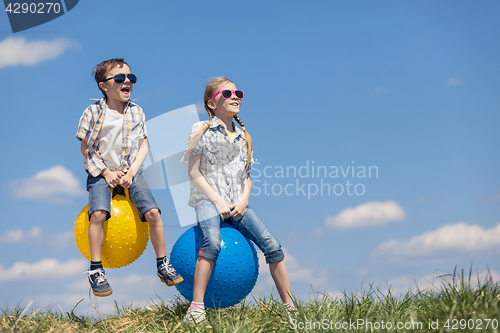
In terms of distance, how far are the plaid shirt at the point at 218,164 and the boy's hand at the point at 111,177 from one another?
0.90 metres

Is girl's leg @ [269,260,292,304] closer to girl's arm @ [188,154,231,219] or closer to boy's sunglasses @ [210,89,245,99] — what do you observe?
girl's arm @ [188,154,231,219]

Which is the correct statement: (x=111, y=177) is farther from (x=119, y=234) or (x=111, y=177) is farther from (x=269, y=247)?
(x=269, y=247)

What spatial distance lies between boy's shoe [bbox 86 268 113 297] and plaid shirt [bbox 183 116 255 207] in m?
1.34

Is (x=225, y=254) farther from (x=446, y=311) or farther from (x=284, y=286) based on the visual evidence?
(x=446, y=311)

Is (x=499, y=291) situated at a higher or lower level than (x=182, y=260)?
lower

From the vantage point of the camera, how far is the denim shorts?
5.75m

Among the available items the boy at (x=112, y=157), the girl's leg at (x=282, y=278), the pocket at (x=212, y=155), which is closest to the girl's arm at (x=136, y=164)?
the boy at (x=112, y=157)

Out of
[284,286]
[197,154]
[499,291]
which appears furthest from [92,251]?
[499,291]

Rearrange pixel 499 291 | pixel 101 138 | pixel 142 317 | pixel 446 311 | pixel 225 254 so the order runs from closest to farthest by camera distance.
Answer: pixel 446 311 < pixel 499 291 < pixel 225 254 < pixel 101 138 < pixel 142 317

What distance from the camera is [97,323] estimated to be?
6324 mm

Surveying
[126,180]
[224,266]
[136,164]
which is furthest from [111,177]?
[224,266]

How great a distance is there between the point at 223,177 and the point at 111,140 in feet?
4.79

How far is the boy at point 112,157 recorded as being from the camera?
576 centimetres

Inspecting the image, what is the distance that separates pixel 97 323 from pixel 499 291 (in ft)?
15.8
